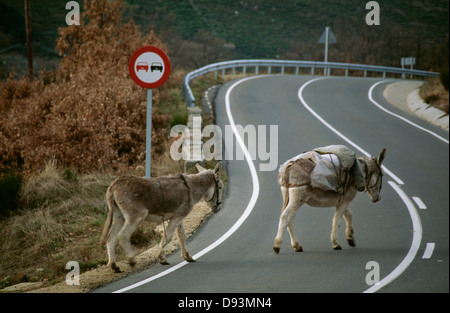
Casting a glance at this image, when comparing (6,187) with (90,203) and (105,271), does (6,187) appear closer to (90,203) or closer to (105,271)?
(90,203)

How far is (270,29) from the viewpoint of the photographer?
80688mm

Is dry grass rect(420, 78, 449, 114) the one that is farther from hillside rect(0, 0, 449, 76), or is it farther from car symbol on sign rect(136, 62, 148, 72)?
car symbol on sign rect(136, 62, 148, 72)

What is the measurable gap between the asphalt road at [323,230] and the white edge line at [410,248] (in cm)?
2

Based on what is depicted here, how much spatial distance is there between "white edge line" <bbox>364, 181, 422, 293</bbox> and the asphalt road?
0.7 inches

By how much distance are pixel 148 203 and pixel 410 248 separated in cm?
469

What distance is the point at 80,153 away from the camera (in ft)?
54.1

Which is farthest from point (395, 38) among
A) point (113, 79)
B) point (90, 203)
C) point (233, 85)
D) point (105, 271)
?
point (105, 271)

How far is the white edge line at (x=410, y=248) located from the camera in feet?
24.2

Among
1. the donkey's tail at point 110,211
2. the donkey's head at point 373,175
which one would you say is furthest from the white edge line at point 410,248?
the donkey's tail at point 110,211

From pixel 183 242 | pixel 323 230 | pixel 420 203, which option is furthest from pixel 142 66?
pixel 420 203

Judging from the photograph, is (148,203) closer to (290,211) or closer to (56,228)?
(290,211)

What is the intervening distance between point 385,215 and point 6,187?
904 cm

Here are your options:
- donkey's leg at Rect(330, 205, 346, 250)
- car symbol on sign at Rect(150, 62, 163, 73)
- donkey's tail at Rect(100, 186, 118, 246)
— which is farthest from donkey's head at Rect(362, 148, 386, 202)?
car symbol on sign at Rect(150, 62, 163, 73)
